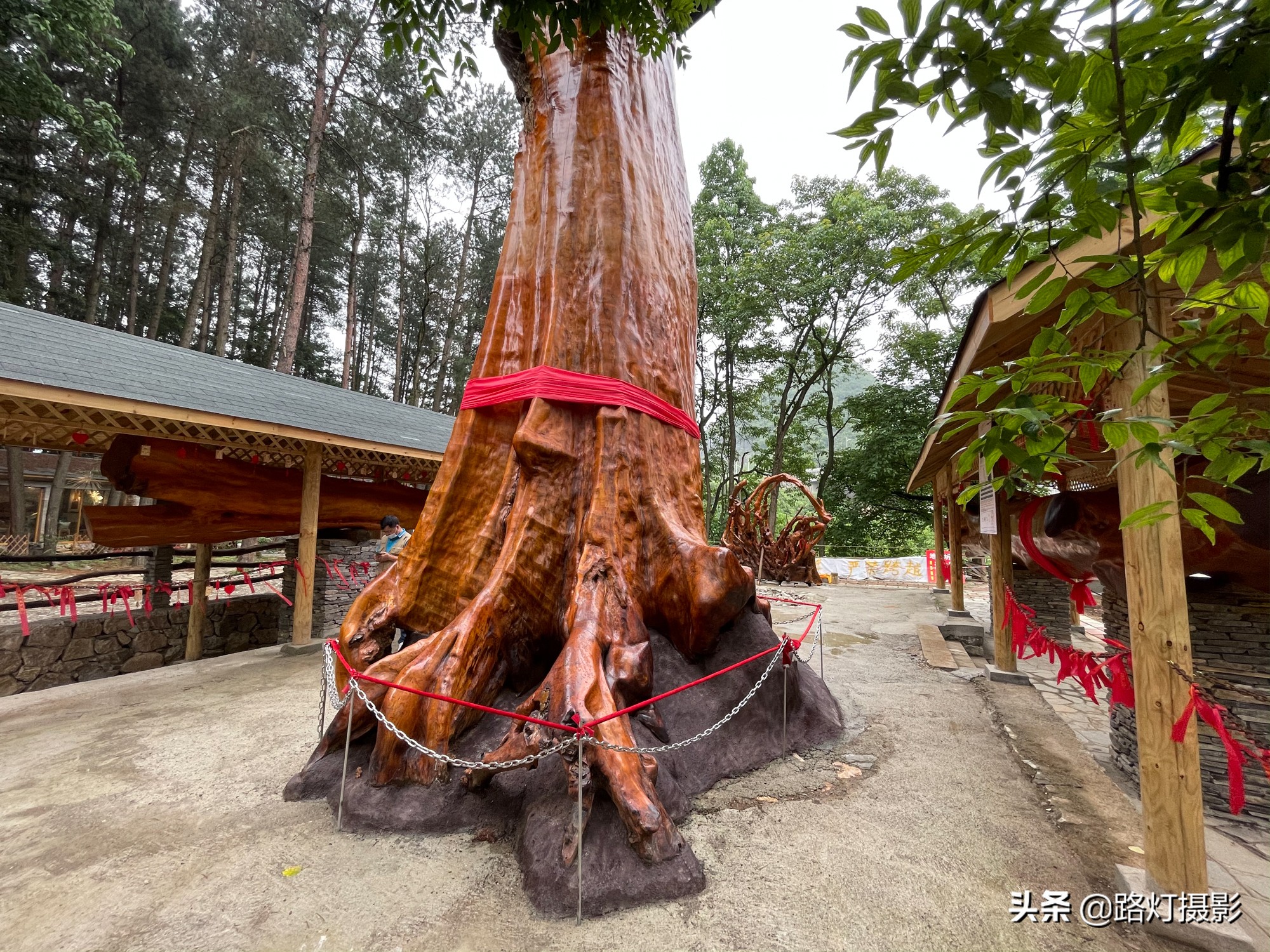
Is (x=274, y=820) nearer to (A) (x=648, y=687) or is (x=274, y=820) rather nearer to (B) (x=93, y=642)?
(A) (x=648, y=687)

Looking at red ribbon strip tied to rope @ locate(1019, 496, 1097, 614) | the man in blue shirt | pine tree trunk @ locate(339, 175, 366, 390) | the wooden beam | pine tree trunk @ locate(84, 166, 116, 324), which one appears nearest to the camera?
the wooden beam

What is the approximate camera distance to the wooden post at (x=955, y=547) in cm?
845

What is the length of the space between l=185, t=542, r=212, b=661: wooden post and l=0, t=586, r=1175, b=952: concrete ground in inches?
146

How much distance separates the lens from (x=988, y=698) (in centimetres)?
446

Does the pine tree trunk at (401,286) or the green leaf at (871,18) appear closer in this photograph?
the green leaf at (871,18)

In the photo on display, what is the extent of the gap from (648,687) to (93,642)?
884 cm

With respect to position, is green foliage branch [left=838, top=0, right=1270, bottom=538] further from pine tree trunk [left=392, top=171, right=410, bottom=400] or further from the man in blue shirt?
pine tree trunk [left=392, top=171, right=410, bottom=400]

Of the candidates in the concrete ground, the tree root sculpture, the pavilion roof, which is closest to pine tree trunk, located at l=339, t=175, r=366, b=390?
the pavilion roof

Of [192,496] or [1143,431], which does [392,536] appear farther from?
[1143,431]

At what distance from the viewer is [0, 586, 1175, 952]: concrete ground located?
5.32 feet

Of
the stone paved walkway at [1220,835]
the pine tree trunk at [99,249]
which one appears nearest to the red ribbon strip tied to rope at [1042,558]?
the stone paved walkway at [1220,835]

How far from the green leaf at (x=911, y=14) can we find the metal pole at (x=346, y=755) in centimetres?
271

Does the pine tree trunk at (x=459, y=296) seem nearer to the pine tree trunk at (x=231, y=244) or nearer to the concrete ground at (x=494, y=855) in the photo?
the pine tree trunk at (x=231, y=244)


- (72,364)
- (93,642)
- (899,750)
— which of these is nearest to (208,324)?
(93,642)
